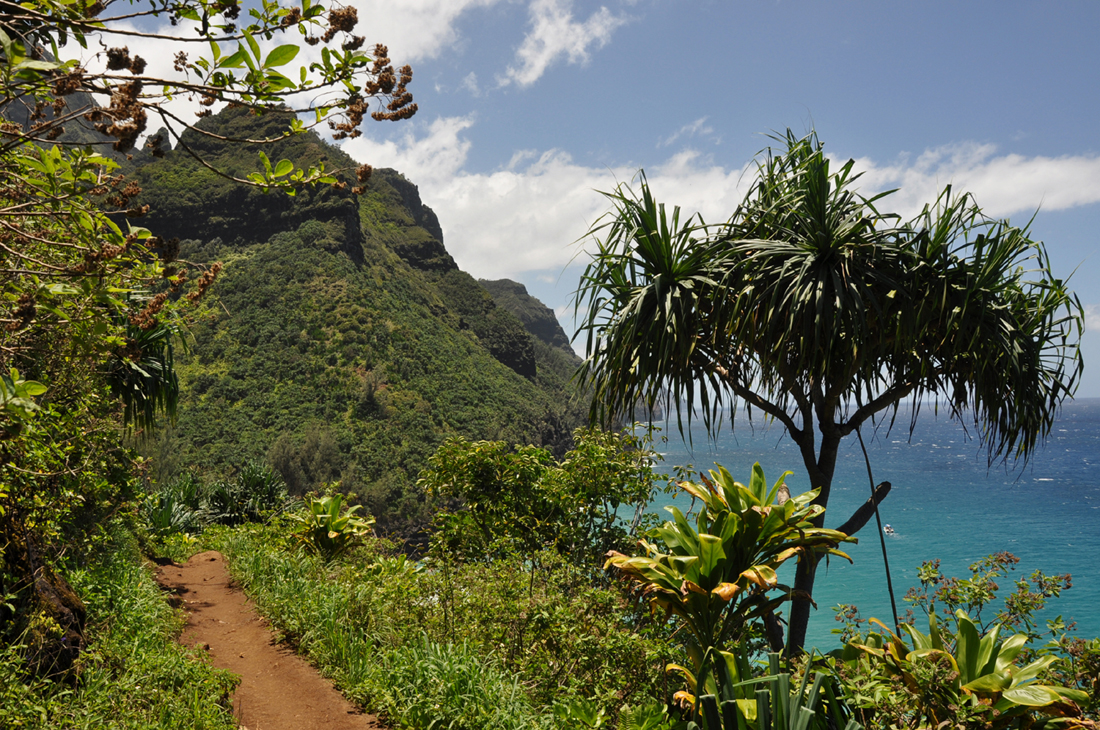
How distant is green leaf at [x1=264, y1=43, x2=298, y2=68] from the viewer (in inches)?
60.8

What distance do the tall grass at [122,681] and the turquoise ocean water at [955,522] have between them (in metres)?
4.38

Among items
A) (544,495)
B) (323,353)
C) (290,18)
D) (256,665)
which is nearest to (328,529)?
(256,665)

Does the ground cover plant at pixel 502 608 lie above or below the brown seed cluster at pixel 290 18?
below

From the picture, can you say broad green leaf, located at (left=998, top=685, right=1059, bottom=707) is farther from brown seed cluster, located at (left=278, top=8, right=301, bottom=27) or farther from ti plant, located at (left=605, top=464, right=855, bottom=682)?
brown seed cluster, located at (left=278, top=8, right=301, bottom=27)

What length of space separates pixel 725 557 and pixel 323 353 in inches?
1596

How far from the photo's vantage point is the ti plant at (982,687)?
7.36 feet

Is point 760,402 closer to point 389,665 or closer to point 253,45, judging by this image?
point 389,665

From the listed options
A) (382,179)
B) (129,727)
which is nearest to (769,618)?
(129,727)

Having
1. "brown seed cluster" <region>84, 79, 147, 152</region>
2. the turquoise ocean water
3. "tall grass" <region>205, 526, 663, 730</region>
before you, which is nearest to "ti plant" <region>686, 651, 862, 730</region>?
"tall grass" <region>205, 526, 663, 730</region>

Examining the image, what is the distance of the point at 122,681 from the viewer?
3.61 metres

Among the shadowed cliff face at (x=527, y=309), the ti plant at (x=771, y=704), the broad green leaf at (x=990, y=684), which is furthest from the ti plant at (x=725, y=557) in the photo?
the shadowed cliff face at (x=527, y=309)

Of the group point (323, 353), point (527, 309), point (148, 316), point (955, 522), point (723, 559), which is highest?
point (527, 309)

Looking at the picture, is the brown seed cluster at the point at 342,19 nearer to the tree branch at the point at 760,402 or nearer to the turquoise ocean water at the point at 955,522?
the tree branch at the point at 760,402

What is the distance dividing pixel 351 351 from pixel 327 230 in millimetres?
16644
